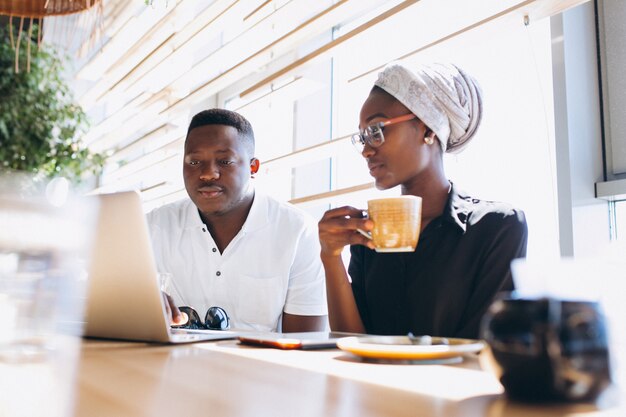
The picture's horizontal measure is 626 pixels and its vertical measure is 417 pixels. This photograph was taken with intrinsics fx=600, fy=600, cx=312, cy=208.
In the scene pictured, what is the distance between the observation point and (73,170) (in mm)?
4629

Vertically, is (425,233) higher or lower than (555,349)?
higher

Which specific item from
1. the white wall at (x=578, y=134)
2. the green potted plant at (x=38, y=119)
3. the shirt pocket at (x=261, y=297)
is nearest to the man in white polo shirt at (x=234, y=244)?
the shirt pocket at (x=261, y=297)

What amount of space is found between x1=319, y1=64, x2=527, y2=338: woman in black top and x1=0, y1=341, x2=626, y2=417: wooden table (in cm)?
61

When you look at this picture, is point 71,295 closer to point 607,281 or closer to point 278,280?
point 607,281

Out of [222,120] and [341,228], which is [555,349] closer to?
[341,228]

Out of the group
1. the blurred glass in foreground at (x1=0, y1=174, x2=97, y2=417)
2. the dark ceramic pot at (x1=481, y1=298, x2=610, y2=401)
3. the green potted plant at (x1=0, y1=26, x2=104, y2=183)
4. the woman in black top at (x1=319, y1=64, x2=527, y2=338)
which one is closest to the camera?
the blurred glass in foreground at (x1=0, y1=174, x2=97, y2=417)

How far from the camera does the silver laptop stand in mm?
1048

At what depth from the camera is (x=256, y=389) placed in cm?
62


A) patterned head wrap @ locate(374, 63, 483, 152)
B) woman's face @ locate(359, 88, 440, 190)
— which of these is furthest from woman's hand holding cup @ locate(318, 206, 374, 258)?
patterned head wrap @ locate(374, 63, 483, 152)

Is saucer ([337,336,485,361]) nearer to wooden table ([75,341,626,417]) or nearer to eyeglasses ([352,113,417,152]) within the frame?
wooden table ([75,341,626,417])

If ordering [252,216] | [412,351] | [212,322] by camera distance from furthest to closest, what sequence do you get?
[252,216]
[212,322]
[412,351]

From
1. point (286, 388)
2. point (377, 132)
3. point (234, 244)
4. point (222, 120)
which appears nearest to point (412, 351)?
point (286, 388)

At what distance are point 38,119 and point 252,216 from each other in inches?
113

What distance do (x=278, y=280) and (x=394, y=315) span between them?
2.15 feet
